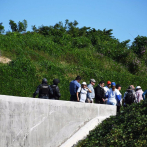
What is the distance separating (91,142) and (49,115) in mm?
1343

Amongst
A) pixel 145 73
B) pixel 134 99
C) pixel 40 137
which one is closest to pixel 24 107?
pixel 40 137

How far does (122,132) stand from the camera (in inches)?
304

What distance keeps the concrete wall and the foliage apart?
0.69m

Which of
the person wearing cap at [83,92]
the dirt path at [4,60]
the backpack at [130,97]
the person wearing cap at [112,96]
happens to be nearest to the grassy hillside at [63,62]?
the dirt path at [4,60]

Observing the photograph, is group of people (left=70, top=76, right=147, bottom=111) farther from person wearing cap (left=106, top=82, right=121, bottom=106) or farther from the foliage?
the foliage

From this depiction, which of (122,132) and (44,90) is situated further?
(44,90)

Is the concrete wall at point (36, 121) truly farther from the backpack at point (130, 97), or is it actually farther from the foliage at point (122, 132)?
the backpack at point (130, 97)

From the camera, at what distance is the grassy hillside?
60.3ft

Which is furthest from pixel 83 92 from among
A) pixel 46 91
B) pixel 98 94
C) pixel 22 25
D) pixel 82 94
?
pixel 22 25

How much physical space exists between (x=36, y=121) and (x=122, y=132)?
2225 mm

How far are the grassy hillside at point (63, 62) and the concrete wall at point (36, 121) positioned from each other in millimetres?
9109

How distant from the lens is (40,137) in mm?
8102

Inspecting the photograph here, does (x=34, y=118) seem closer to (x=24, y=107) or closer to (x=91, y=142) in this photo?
(x=24, y=107)

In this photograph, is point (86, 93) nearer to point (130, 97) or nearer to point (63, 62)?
point (130, 97)
